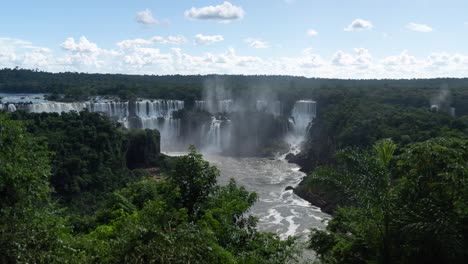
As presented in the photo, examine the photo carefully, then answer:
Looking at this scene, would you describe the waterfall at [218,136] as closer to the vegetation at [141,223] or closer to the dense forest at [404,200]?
the vegetation at [141,223]

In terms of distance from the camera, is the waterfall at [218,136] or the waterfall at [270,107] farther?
the waterfall at [270,107]

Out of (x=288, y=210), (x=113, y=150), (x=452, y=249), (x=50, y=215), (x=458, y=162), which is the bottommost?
(x=288, y=210)

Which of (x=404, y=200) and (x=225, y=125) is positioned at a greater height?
(x=404, y=200)

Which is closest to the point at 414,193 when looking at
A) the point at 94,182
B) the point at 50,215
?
the point at 50,215

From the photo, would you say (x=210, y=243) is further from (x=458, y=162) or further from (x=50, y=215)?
(x=458, y=162)

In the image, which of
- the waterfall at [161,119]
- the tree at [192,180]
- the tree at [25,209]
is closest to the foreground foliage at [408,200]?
the tree at [192,180]

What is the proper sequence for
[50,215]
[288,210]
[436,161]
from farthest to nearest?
[288,210]
[436,161]
[50,215]

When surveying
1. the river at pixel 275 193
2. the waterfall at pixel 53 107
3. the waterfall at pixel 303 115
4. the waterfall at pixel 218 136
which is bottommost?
the river at pixel 275 193

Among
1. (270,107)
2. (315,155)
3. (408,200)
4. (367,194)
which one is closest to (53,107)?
(315,155)

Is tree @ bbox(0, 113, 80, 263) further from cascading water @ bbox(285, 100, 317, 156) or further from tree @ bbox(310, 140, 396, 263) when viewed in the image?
cascading water @ bbox(285, 100, 317, 156)

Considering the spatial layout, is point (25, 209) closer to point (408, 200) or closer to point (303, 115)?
point (408, 200)

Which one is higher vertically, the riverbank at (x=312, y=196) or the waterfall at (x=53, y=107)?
the waterfall at (x=53, y=107)
